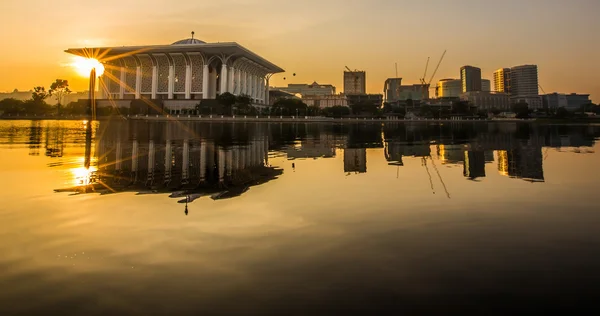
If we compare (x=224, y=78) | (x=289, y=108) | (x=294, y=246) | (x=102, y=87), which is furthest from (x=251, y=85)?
(x=294, y=246)

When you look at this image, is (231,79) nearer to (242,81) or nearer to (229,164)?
(242,81)

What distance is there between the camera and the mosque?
→ 449 ft

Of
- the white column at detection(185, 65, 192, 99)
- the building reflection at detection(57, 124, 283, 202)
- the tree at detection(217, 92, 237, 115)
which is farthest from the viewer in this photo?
the white column at detection(185, 65, 192, 99)

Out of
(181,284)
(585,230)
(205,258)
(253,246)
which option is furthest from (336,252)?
(585,230)

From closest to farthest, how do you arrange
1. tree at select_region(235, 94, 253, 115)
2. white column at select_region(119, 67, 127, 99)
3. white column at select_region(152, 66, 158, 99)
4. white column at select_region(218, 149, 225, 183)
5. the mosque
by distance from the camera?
white column at select_region(218, 149, 225, 183) → tree at select_region(235, 94, 253, 115) → the mosque → white column at select_region(152, 66, 158, 99) → white column at select_region(119, 67, 127, 99)

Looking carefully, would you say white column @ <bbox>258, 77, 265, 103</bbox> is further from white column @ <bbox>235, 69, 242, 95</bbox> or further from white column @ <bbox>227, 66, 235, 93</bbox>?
white column @ <bbox>227, 66, 235, 93</bbox>

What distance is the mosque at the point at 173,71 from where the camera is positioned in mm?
136875

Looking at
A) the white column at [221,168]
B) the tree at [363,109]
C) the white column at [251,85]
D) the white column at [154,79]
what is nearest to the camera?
the white column at [221,168]

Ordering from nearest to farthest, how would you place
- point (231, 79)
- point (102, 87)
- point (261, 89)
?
point (231, 79), point (102, 87), point (261, 89)

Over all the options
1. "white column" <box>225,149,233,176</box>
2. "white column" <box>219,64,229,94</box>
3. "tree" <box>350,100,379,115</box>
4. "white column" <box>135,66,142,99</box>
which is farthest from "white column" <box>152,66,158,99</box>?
"white column" <box>225,149,233,176</box>

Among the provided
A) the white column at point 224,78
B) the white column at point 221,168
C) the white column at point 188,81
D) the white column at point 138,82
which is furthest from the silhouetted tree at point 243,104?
the white column at point 221,168

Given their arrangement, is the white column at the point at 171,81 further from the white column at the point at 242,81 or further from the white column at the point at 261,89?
the white column at the point at 261,89

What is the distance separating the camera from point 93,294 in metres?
4.44

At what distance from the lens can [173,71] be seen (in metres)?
144
